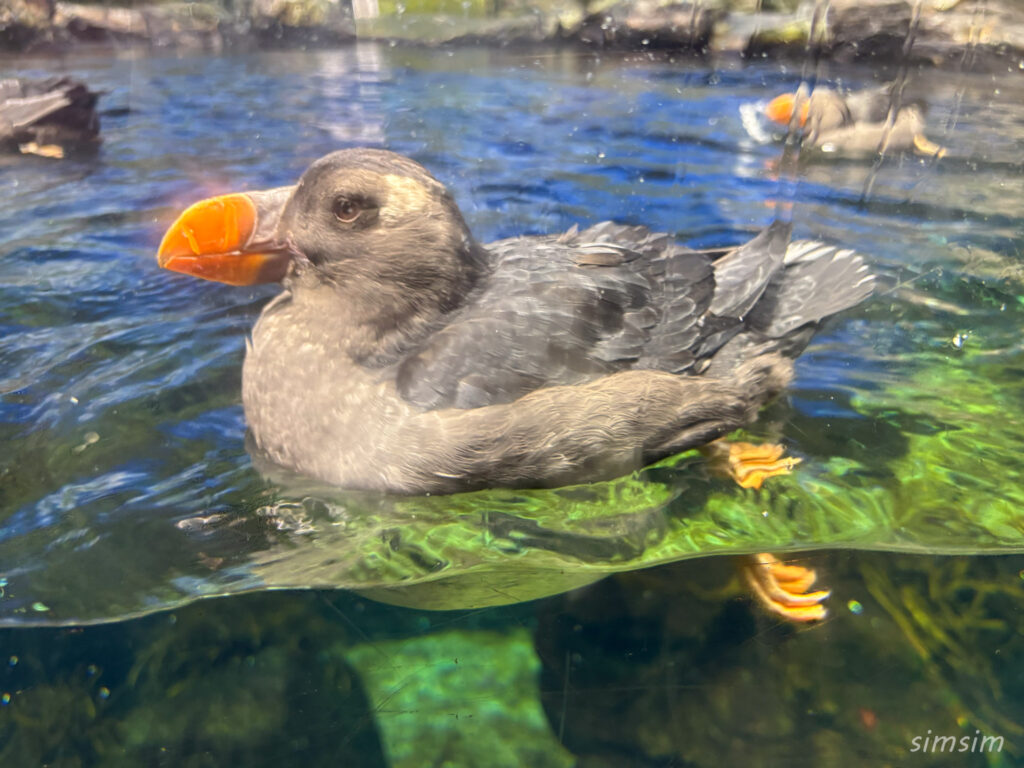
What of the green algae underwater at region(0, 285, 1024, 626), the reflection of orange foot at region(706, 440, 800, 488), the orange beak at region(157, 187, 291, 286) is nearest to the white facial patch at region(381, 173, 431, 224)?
the orange beak at region(157, 187, 291, 286)

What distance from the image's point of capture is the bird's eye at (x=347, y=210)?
9.43 feet

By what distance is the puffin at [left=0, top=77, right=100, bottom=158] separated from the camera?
13.6ft

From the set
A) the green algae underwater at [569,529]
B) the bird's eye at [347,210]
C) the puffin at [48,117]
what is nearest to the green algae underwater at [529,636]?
the green algae underwater at [569,529]

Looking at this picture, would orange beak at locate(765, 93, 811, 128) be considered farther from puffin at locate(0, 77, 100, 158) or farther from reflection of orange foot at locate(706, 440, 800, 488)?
puffin at locate(0, 77, 100, 158)

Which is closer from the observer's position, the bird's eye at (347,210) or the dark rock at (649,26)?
the bird's eye at (347,210)

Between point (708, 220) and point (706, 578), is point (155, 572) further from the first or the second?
point (708, 220)

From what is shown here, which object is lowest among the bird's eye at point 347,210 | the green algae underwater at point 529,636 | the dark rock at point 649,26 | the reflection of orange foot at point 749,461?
the green algae underwater at point 529,636

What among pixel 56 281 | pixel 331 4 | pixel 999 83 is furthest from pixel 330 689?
pixel 999 83

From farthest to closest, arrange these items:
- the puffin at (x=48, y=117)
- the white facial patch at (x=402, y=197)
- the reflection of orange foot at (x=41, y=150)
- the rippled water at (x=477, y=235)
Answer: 1. the reflection of orange foot at (x=41, y=150)
2. the puffin at (x=48, y=117)
3. the white facial patch at (x=402, y=197)
4. the rippled water at (x=477, y=235)

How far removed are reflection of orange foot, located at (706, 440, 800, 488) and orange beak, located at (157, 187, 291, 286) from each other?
5.71 ft

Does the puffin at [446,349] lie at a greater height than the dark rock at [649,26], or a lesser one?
lesser

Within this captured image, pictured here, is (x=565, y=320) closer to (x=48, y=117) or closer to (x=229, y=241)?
(x=229, y=241)

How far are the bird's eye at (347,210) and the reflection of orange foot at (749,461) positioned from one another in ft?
5.15

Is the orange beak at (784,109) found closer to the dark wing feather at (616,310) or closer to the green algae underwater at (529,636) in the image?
the dark wing feather at (616,310)
